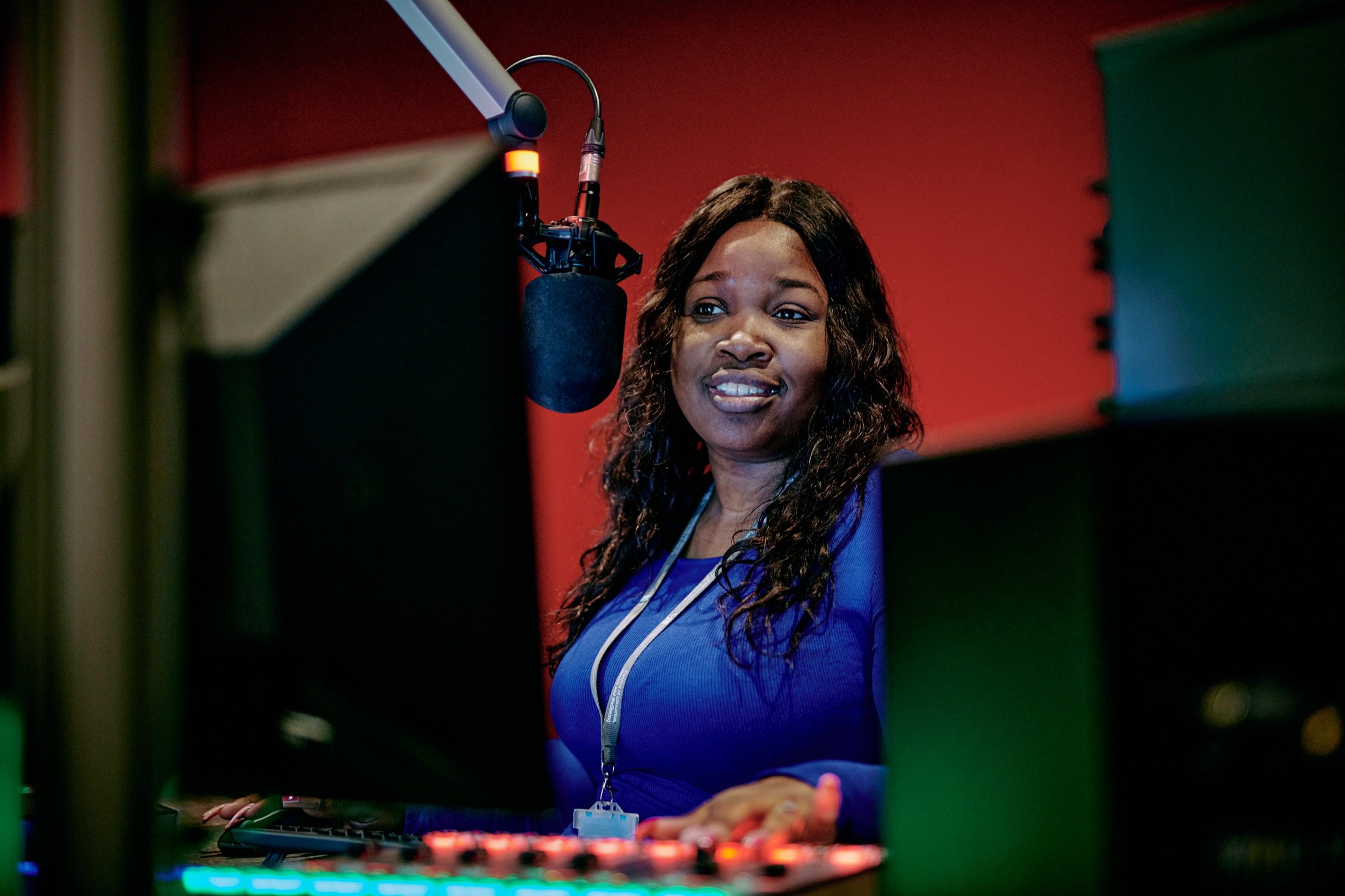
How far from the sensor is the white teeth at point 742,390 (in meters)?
1.38

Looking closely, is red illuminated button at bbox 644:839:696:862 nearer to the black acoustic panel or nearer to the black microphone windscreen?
the black acoustic panel

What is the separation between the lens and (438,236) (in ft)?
1.92

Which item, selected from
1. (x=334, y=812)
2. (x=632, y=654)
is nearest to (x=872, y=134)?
(x=632, y=654)

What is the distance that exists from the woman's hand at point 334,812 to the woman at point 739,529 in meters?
0.02

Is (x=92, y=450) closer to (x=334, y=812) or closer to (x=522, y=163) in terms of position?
(x=522, y=163)

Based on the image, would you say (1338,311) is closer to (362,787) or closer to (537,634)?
(537,634)

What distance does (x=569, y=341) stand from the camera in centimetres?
93

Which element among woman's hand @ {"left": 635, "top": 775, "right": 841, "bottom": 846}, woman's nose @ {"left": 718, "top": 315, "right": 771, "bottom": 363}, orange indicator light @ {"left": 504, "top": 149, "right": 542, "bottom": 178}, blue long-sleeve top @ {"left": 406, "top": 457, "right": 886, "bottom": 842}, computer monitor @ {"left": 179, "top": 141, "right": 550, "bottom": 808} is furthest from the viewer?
woman's nose @ {"left": 718, "top": 315, "right": 771, "bottom": 363}

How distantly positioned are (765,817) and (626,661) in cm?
53

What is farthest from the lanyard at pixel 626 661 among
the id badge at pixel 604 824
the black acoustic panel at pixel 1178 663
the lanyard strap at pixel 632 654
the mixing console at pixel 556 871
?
the black acoustic panel at pixel 1178 663

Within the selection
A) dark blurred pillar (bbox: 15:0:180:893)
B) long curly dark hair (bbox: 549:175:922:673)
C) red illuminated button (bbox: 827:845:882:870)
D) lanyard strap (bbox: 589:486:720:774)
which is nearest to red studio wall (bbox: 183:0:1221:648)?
long curly dark hair (bbox: 549:175:922:673)

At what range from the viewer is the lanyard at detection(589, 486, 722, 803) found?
121cm

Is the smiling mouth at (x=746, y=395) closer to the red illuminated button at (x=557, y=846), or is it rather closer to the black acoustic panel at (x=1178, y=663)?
the red illuminated button at (x=557, y=846)

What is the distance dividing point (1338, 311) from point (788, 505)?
841 mm
